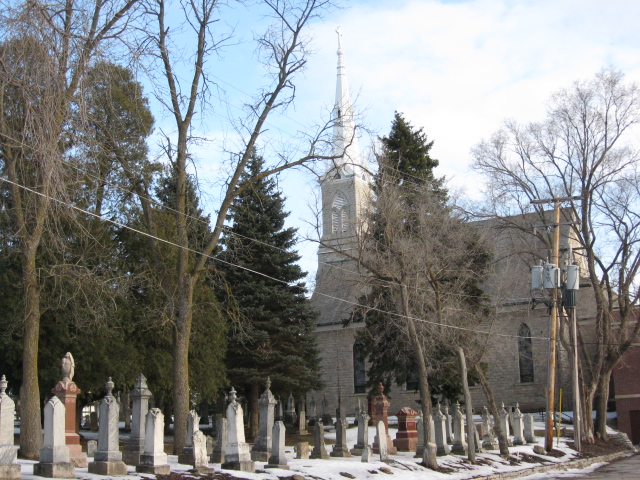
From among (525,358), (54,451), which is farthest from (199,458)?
(525,358)

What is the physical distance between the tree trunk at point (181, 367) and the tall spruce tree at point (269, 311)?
13800 millimetres

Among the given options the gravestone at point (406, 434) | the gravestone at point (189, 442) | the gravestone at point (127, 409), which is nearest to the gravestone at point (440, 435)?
the gravestone at point (406, 434)

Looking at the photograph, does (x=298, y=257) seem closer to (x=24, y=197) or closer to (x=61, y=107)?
(x=24, y=197)

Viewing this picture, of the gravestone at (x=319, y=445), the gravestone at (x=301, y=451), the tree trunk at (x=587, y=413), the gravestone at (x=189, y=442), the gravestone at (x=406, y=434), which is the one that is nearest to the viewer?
the gravestone at (x=189, y=442)

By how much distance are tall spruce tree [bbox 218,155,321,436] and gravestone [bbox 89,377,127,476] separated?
18.6 m

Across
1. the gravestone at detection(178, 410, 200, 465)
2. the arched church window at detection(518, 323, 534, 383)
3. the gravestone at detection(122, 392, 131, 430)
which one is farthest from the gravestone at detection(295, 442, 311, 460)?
the arched church window at detection(518, 323, 534, 383)

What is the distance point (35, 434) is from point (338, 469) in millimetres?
6714

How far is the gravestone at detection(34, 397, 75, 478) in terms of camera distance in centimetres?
1220

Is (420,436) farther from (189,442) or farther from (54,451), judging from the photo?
(54,451)

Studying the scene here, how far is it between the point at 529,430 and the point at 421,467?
44.4 feet

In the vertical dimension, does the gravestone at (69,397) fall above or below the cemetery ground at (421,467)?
above

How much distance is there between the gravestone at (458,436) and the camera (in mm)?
23703

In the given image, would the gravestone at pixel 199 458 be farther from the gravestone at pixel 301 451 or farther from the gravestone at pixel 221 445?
the gravestone at pixel 301 451

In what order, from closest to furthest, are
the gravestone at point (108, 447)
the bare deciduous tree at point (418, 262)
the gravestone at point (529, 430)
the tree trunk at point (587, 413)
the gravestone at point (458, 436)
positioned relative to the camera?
1. the gravestone at point (108, 447)
2. the bare deciduous tree at point (418, 262)
3. the gravestone at point (458, 436)
4. the tree trunk at point (587, 413)
5. the gravestone at point (529, 430)
